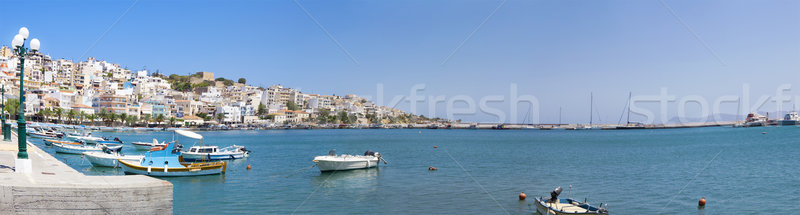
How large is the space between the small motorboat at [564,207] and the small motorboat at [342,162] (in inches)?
499

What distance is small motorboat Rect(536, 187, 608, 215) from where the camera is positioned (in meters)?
13.9

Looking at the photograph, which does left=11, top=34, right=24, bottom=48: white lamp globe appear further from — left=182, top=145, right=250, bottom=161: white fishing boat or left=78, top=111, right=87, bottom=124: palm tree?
left=78, top=111, right=87, bottom=124: palm tree

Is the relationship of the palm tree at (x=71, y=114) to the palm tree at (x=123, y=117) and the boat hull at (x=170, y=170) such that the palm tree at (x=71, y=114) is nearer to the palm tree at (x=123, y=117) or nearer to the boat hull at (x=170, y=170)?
the palm tree at (x=123, y=117)

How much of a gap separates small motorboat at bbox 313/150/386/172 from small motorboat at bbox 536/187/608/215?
41.6 ft

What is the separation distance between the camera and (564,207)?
574 inches

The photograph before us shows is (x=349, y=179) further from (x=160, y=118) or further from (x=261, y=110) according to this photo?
(x=261, y=110)

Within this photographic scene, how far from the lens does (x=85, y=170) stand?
992 inches

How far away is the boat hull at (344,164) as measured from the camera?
25.4m

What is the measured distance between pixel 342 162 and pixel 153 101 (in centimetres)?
8837

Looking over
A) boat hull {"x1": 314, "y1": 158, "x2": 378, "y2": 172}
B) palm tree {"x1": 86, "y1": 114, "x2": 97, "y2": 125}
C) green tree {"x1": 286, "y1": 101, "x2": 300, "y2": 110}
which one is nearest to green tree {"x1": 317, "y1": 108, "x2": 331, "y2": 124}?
green tree {"x1": 286, "y1": 101, "x2": 300, "y2": 110}

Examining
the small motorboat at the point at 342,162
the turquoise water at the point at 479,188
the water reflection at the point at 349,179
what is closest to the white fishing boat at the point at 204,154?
the turquoise water at the point at 479,188

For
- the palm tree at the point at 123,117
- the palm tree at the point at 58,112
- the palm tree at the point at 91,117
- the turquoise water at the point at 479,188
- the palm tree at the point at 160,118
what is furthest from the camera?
the palm tree at the point at 160,118

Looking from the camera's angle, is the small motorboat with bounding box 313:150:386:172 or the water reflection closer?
the water reflection

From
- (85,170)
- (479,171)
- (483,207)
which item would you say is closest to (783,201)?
(483,207)
